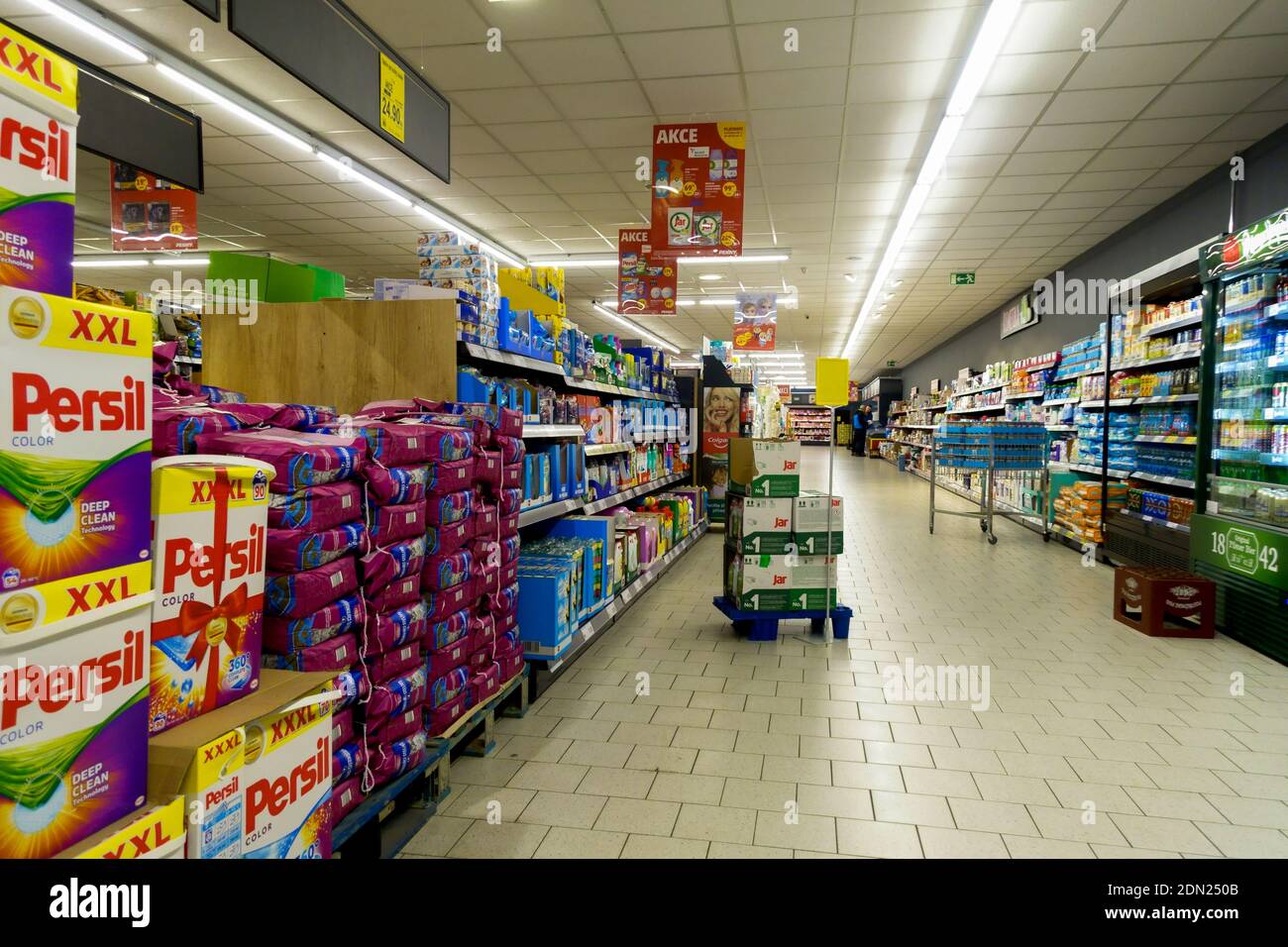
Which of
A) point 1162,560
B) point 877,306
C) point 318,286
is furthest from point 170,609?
point 877,306

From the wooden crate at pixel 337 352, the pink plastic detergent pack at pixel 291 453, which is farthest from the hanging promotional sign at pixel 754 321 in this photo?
the pink plastic detergent pack at pixel 291 453

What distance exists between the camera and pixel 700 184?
634 centimetres

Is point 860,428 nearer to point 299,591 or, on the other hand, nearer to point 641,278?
point 641,278

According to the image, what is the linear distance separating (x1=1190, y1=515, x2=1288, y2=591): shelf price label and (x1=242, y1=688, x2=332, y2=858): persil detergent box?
5441 millimetres

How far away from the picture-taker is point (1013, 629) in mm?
5121

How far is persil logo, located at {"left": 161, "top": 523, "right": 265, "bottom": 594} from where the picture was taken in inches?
56.9

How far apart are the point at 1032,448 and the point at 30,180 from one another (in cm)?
1073

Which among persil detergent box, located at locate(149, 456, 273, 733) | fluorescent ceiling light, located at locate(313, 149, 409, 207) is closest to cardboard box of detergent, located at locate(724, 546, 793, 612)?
persil detergent box, located at locate(149, 456, 273, 733)

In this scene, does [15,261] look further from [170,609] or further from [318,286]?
[318,286]

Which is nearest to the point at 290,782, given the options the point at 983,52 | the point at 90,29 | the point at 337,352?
the point at 337,352

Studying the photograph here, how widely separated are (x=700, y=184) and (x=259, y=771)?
5.94 metres

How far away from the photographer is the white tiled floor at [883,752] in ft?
8.15

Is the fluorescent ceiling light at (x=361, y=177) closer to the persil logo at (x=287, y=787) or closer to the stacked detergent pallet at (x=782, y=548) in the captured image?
the stacked detergent pallet at (x=782, y=548)

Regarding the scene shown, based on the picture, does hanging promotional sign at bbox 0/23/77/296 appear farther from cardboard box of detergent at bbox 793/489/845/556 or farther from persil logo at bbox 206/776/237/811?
cardboard box of detergent at bbox 793/489/845/556
